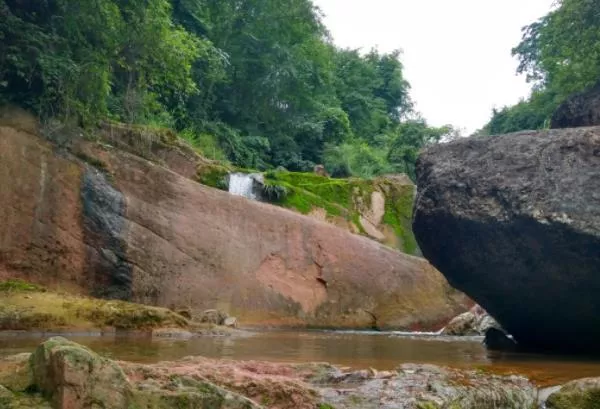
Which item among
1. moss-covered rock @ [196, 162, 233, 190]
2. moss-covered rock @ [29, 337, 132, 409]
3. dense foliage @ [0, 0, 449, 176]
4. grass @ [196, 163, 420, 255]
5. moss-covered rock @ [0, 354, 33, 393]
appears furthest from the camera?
grass @ [196, 163, 420, 255]

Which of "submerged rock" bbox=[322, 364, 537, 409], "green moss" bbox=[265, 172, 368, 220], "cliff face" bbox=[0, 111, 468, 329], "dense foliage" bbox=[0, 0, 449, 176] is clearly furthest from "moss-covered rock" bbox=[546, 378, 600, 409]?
"green moss" bbox=[265, 172, 368, 220]

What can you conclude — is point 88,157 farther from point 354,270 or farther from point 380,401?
point 380,401

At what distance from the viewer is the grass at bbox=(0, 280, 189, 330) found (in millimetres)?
10156

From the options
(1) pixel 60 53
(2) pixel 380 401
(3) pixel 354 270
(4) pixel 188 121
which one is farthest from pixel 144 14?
(4) pixel 188 121

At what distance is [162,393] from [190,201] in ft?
38.6

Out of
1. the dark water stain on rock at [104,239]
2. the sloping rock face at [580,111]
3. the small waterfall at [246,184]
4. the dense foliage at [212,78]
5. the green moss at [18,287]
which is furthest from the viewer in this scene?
the small waterfall at [246,184]

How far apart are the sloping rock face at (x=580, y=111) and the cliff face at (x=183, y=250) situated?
6876 millimetres

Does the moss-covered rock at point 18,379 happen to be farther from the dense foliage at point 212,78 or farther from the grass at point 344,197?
the grass at point 344,197

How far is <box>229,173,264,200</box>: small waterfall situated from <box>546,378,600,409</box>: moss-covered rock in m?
15.3

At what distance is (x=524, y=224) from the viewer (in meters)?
8.82

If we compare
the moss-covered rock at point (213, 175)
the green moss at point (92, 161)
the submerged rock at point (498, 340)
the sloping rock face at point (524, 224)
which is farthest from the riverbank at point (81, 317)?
the moss-covered rock at point (213, 175)

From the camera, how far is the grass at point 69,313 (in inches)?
400

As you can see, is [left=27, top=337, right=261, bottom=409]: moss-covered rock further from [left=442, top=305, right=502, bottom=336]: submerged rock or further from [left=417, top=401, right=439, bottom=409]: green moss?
[left=442, top=305, right=502, bottom=336]: submerged rock

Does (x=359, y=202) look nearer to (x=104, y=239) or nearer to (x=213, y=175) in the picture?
(x=213, y=175)
